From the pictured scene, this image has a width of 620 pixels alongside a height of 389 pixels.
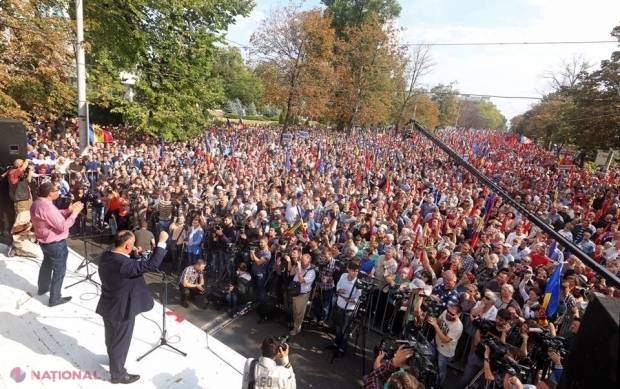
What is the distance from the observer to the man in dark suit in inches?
143

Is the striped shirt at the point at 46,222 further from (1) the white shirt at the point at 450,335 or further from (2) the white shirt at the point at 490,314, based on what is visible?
(2) the white shirt at the point at 490,314

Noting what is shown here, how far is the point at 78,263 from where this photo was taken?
666 cm

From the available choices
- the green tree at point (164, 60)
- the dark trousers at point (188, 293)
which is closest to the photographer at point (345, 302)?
the dark trousers at point (188, 293)

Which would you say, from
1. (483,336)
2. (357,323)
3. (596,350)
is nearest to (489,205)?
(357,323)

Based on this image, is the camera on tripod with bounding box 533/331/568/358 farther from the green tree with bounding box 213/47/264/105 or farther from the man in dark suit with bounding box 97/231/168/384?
the green tree with bounding box 213/47/264/105

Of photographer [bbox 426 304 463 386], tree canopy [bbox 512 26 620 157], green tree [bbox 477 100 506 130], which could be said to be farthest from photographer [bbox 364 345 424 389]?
green tree [bbox 477 100 506 130]

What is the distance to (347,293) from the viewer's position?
19.2 ft

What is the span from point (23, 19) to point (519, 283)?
42.8 feet

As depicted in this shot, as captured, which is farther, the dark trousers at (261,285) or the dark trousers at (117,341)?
the dark trousers at (261,285)

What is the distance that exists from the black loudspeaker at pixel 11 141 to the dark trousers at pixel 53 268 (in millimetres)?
3436

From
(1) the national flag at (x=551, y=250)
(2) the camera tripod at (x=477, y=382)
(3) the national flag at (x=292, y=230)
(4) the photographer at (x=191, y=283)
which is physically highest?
(1) the national flag at (x=551, y=250)

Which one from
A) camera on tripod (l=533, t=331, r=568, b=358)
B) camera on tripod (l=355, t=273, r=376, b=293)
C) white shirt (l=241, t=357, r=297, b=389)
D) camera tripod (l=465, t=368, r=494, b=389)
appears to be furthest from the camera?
camera on tripod (l=355, t=273, r=376, b=293)

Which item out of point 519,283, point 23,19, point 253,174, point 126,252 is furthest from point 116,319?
point 253,174

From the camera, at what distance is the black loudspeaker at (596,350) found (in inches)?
47.9
